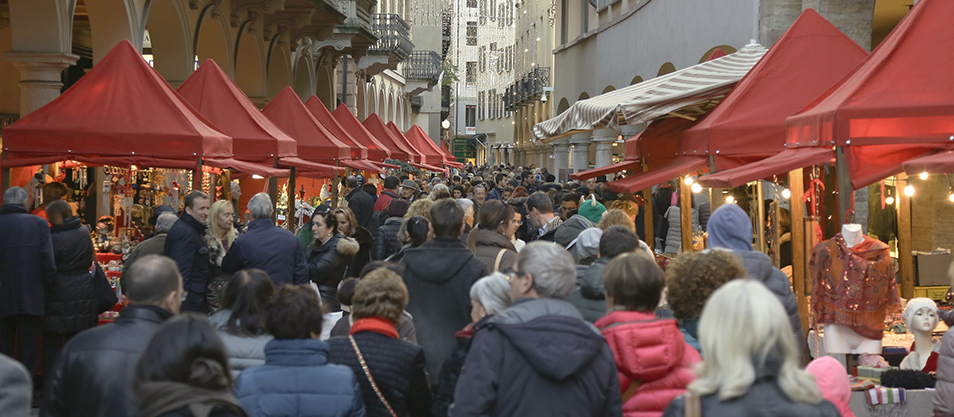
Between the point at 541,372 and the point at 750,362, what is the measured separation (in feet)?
3.33

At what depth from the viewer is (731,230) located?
17.9ft

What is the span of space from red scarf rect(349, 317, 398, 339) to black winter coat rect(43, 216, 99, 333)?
3876mm

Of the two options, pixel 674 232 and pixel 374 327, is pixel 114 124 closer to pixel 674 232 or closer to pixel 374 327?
pixel 374 327

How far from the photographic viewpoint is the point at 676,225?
12.6m

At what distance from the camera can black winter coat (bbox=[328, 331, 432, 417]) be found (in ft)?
14.0

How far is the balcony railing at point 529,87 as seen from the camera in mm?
42406

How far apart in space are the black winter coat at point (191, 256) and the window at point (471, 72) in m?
75.9

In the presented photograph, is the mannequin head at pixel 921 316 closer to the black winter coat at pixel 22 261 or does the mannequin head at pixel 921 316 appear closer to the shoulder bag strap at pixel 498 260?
the shoulder bag strap at pixel 498 260

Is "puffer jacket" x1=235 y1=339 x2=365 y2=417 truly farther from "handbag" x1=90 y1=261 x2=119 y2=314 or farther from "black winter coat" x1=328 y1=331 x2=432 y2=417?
"handbag" x1=90 y1=261 x2=119 y2=314

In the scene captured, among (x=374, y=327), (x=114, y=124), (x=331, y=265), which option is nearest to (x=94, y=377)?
(x=374, y=327)

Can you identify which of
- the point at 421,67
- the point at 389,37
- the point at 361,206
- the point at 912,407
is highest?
the point at 421,67

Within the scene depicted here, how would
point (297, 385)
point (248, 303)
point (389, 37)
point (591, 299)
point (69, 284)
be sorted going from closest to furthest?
point (297, 385)
point (248, 303)
point (591, 299)
point (69, 284)
point (389, 37)

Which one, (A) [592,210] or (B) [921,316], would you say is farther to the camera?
(A) [592,210]

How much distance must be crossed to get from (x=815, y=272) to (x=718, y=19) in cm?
957
